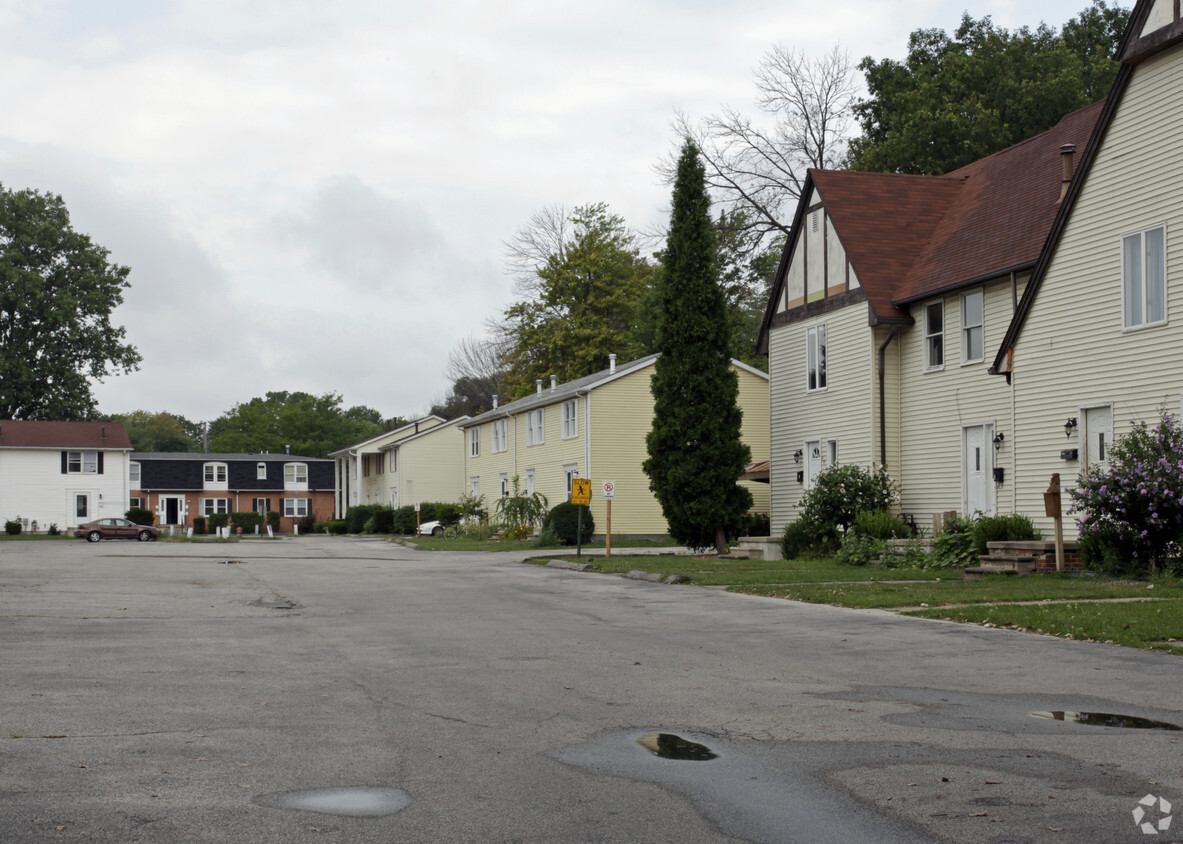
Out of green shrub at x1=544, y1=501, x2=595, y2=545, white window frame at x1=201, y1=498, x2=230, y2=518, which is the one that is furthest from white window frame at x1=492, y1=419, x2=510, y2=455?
white window frame at x1=201, y1=498, x2=230, y2=518

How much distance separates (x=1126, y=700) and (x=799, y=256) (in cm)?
2526

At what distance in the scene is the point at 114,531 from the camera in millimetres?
59625

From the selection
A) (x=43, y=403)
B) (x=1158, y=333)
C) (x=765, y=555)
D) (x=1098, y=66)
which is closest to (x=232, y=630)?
(x=1158, y=333)

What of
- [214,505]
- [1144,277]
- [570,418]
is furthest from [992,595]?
[214,505]

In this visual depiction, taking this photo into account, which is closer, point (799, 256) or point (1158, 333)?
point (1158, 333)

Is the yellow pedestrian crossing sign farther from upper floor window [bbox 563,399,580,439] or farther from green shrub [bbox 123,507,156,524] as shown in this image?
green shrub [bbox 123,507,156,524]

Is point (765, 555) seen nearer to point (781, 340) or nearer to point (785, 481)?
point (785, 481)

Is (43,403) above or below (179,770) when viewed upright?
above

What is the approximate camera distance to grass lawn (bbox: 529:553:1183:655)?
1273 cm

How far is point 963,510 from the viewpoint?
2681 cm

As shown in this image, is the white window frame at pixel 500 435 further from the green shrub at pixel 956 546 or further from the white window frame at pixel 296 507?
the white window frame at pixel 296 507

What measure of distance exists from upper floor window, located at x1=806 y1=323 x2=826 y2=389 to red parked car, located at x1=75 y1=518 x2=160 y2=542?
133 ft

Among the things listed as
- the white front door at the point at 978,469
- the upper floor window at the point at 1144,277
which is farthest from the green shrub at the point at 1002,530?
the upper floor window at the point at 1144,277

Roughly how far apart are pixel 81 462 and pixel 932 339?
189 ft
